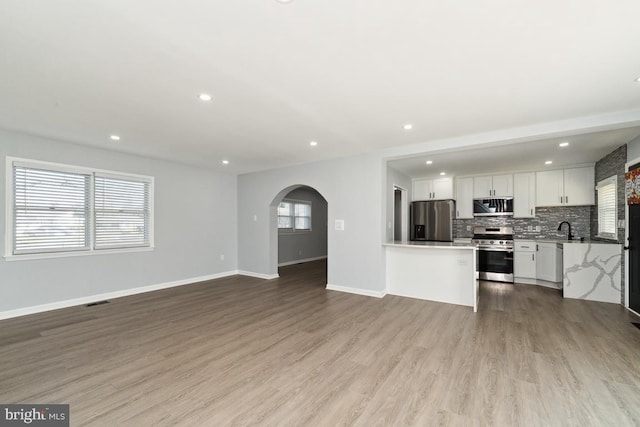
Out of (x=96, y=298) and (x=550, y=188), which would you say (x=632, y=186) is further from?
(x=96, y=298)

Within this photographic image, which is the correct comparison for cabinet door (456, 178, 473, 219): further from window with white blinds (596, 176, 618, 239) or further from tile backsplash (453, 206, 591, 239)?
window with white blinds (596, 176, 618, 239)

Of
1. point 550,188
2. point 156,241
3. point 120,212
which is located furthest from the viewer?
point 550,188

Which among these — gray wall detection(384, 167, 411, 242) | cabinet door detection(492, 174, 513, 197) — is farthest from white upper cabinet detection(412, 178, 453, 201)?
cabinet door detection(492, 174, 513, 197)

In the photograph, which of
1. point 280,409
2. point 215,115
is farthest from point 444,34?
point 280,409

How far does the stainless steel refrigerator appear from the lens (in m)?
6.39

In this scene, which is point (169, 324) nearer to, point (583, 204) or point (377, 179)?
point (377, 179)

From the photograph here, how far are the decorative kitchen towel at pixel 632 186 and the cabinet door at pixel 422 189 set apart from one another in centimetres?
322

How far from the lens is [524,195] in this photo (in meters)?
5.99

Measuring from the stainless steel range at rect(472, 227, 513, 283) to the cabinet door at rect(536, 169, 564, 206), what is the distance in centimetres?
88

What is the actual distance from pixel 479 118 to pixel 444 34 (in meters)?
1.78

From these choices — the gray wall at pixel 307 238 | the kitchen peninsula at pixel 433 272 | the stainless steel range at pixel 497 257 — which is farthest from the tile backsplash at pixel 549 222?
the gray wall at pixel 307 238

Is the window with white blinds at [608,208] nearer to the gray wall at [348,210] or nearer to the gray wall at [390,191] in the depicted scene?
the gray wall at [390,191]

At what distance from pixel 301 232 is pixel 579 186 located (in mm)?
6766

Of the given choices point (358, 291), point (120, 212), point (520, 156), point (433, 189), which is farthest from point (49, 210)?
point (520, 156)
